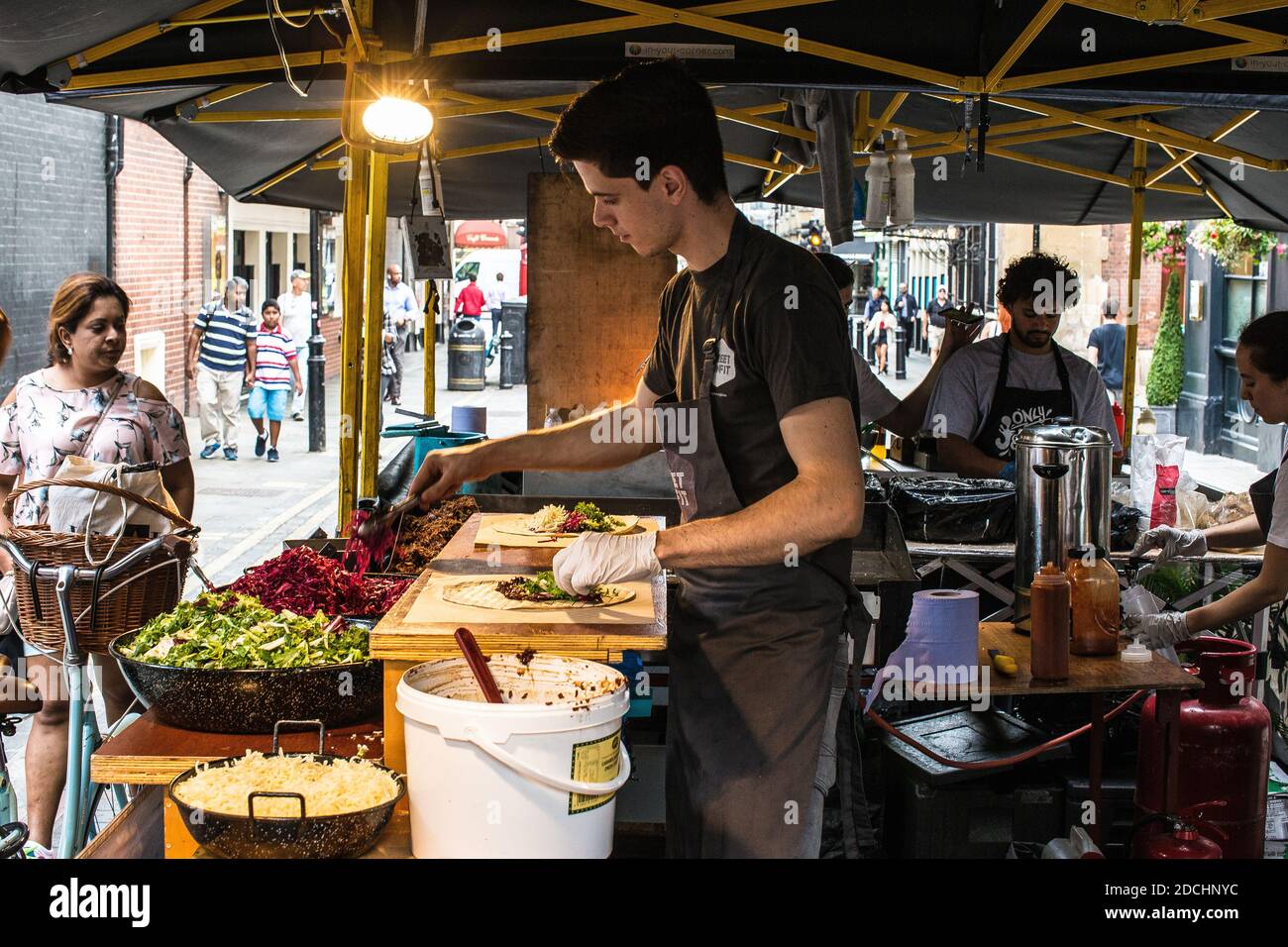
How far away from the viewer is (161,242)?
64.4ft

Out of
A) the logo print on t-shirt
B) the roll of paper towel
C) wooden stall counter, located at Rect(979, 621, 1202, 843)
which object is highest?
the logo print on t-shirt

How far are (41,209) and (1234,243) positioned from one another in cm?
1438

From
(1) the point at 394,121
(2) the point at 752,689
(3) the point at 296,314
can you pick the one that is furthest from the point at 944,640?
(3) the point at 296,314

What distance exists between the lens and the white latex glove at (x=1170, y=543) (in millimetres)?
6109

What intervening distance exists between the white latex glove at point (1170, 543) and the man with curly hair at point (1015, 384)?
969 millimetres

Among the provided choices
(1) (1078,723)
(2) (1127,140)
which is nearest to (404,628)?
(1) (1078,723)

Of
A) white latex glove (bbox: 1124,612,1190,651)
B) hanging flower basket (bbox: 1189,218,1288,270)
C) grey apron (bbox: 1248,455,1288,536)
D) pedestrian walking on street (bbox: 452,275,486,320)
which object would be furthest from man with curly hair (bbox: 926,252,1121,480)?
pedestrian walking on street (bbox: 452,275,486,320)

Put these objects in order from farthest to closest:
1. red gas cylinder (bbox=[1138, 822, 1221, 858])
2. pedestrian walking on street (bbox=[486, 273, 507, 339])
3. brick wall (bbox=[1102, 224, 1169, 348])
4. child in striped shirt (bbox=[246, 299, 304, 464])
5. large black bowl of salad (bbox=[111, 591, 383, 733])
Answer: pedestrian walking on street (bbox=[486, 273, 507, 339]), brick wall (bbox=[1102, 224, 1169, 348]), child in striped shirt (bbox=[246, 299, 304, 464]), red gas cylinder (bbox=[1138, 822, 1221, 858]), large black bowl of salad (bbox=[111, 591, 383, 733])

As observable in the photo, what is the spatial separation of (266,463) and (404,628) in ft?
49.6

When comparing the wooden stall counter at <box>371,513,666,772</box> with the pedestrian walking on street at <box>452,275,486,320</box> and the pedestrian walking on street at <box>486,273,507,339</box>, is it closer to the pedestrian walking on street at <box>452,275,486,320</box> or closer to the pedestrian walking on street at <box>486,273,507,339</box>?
the pedestrian walking on street at <box>452,275,486,320</box>

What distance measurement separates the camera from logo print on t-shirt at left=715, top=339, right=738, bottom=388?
3.15 metres

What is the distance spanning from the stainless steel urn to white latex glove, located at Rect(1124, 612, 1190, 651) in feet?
1.25
